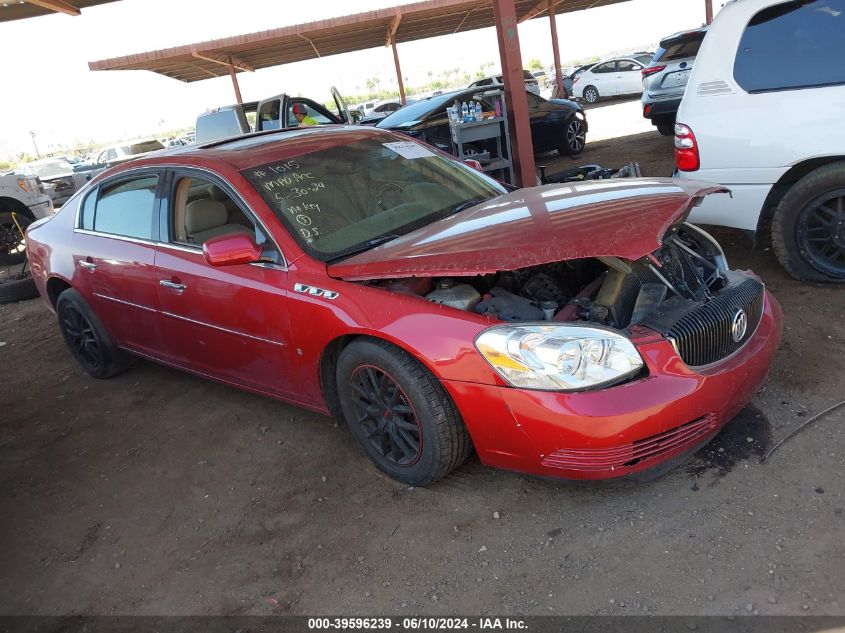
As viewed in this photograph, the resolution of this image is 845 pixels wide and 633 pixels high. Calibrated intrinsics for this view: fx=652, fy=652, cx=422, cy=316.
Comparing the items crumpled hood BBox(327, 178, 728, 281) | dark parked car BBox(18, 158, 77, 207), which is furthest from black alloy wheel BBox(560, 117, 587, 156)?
dark parked car BBox(18, 158, 77, 207)

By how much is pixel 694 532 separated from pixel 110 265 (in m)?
3.54

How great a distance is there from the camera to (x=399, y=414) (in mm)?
2838

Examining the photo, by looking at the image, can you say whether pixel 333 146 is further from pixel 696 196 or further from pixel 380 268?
pixel 696 196

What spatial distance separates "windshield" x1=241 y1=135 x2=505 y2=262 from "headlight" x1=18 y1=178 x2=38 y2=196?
985cm

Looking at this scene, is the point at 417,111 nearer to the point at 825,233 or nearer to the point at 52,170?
the point at 825,233

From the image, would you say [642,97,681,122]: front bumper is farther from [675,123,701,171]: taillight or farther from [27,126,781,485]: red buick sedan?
[27,126,781,485]: red buick sedan

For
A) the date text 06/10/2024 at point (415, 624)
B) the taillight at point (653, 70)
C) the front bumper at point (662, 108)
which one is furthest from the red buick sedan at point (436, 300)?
the taillight at point (653, 70)

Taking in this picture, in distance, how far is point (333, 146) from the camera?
3.67 meters

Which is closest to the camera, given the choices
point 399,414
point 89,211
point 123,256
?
point 399,414

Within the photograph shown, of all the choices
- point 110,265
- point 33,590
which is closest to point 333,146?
point 110,265

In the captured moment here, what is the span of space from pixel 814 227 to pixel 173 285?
12.8 ft

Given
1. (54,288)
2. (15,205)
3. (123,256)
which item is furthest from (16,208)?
(123,256)

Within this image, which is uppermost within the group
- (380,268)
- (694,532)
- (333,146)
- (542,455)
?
(333,146)

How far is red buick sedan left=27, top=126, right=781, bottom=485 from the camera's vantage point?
2.40 m
